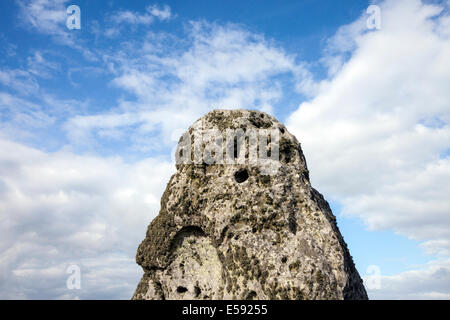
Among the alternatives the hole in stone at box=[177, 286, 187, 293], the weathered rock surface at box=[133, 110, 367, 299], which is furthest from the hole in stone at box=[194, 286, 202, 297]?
the hole in stone at box=[177, 286, 187, 293]

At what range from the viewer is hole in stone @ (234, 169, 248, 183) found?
1266cm

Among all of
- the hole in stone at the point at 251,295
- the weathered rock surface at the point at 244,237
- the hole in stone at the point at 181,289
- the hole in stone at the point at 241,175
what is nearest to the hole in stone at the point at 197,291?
the weathered rock surface at the point at 244,237

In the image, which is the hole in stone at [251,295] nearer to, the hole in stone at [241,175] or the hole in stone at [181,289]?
the hole in stone at [181,289]

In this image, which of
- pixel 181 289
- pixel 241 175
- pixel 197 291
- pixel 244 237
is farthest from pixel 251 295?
pixel 241 175

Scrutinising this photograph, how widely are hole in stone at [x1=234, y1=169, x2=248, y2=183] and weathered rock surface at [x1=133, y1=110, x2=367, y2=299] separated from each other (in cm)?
3

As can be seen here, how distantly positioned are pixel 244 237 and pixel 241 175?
6.37 feet

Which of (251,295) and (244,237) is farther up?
(244,237)

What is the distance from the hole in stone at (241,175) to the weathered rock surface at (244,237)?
0.10 feet

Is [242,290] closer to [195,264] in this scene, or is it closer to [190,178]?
[195,264]

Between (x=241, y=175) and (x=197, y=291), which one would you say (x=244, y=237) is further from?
(x=197, y=291)

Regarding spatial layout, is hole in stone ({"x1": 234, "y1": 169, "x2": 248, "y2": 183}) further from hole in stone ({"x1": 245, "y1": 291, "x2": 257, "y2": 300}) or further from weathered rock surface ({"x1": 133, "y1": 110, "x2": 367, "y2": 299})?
hole in stone ({"x1": 245, "y1": 291, "x2": 257, "y2": 300})

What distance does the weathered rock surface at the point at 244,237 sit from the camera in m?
11.3

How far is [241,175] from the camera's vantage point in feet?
41.8
